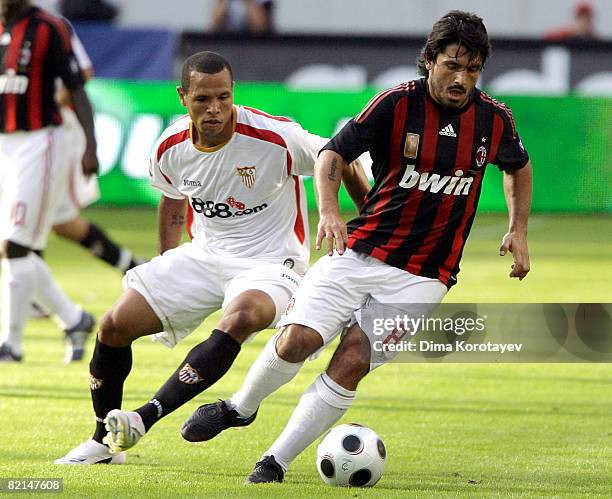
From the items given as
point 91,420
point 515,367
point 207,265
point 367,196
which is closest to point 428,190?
point 367,196

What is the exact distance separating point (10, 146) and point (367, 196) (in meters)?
3.45

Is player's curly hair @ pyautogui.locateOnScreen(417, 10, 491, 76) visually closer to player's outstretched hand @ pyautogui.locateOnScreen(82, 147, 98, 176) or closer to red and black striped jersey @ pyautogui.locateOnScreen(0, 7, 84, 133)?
player's outstretched hand @ pyautogui.locateOnScreen(82, 147, 98, 176)

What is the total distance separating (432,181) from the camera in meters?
5.52

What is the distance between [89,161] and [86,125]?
1.00 ft

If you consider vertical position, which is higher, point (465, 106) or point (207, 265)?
point (465, 106)

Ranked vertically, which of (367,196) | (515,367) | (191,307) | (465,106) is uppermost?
(465,106)

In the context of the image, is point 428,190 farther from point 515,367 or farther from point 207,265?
point 515,367

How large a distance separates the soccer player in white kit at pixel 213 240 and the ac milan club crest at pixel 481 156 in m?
0.55

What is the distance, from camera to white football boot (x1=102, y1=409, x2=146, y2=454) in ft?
16.8

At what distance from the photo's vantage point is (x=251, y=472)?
5.38 meters

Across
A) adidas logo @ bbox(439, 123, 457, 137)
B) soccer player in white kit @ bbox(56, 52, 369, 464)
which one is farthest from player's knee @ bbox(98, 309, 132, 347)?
adidas logo @ bbox(439, 123, 457, 137)

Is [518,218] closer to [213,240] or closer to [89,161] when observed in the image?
[213,240]

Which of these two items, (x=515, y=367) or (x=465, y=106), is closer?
(x=465, y=106)

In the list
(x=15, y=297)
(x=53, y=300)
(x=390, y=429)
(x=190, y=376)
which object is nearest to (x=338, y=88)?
(x=53, y=300)
